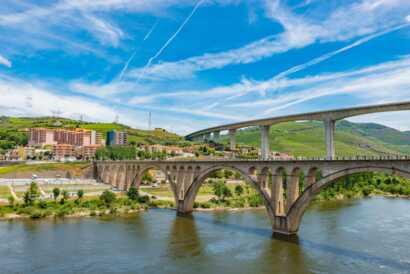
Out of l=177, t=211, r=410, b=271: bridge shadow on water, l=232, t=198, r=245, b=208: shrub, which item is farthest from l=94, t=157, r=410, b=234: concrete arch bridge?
l=232, t=198, r=245, b=208: shrub

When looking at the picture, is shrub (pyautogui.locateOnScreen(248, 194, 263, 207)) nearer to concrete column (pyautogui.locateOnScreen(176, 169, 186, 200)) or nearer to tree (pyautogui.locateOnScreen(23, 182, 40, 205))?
concrete column (pyautogui.locateOnScreen(176, 169, 186, 200))

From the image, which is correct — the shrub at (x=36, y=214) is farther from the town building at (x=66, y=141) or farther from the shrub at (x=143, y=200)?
the town building at (x=66, y=141)

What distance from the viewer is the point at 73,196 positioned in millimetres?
74562

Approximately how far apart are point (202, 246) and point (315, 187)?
13689mm

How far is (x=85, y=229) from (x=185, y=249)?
1634 centimetres

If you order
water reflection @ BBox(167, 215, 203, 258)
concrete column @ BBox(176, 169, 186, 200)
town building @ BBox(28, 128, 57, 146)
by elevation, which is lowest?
water reflection @ BBox(167, 215, 203, 258)

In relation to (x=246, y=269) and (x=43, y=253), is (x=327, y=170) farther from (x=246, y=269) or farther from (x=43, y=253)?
(x=43, y=253)

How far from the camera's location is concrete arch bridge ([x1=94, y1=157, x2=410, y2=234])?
36.0 m

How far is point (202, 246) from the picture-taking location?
40.5m

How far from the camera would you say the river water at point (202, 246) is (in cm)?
3269

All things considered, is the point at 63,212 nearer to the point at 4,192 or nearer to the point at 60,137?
the point at 4,192

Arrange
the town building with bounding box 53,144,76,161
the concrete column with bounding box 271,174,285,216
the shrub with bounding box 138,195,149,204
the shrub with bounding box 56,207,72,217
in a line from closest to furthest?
the concrete column with bounding box 271,174,285,216, the shrub with bounding box 56,207,72,217, the shrub with bounding box 138,195,149,204, the town building with bounding box 53,144,76,161

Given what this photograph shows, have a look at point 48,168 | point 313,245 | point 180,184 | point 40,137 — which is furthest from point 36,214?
point 40,137

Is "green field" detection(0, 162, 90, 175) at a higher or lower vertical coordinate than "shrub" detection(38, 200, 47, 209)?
Result: higher
